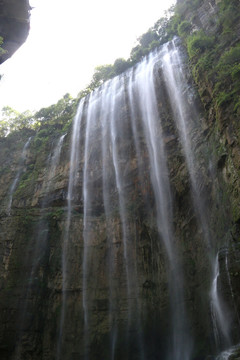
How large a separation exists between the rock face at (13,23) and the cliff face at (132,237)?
713 centimetres

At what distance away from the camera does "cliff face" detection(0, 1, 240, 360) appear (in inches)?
354

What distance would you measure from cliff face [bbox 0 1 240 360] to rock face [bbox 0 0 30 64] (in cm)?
713

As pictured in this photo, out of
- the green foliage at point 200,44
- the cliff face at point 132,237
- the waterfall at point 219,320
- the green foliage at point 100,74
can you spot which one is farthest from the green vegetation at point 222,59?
the green foliage at point 100,74

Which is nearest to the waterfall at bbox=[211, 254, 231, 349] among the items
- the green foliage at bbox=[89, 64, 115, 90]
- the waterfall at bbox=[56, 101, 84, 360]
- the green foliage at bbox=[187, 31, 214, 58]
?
the waterfall at bbox=[56, 101, 84, 360]

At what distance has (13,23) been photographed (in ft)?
52.4

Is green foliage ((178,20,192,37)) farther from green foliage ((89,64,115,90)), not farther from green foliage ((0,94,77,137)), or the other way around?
green foliage ((0,94,77,137))

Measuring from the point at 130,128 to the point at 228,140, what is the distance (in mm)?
6758

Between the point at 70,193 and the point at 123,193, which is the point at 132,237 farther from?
the point at 70,193

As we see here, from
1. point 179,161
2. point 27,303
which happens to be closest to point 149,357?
point 27,303

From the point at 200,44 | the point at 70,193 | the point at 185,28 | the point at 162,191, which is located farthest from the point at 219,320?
the point at 185,28

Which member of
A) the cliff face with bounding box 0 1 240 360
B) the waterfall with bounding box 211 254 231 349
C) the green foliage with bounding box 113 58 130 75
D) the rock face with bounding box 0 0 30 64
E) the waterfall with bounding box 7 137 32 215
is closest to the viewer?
the waterfall with bounding box 211 254 231 349

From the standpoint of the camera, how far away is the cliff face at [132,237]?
8.98 meters

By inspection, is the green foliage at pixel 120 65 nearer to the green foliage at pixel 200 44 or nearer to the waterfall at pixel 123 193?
the waterfall at pixel 123 193

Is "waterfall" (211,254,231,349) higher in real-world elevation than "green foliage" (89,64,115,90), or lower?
lower
